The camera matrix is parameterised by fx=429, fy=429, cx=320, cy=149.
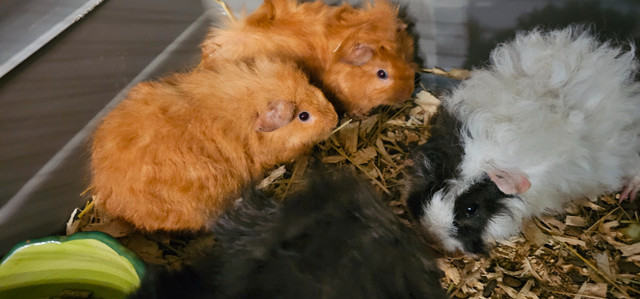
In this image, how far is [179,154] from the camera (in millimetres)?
1619

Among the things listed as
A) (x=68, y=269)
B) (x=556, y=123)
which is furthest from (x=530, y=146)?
(x=68, y=269)

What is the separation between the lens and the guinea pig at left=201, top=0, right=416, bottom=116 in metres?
2.04

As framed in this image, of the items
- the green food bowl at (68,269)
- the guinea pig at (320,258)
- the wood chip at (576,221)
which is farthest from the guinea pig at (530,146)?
the green food bowl at (68,269)

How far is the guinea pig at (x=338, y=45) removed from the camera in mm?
2035

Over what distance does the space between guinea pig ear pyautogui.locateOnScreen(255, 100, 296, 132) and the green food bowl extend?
0.67 m

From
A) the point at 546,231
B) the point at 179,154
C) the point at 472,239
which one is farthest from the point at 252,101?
the point at 546,231

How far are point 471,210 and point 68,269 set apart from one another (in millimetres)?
1483

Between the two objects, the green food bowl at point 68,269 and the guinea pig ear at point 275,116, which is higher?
the guinea pig ear at point 275,116

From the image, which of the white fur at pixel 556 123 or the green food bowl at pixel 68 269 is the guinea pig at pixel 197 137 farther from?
the white fur at pixel 556 123

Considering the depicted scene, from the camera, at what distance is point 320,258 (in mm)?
1098

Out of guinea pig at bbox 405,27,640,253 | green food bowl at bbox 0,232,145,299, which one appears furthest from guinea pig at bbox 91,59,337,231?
guinea pig at bbox 405,27,640,253

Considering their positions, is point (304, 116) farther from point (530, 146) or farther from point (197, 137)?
point (530, 146)

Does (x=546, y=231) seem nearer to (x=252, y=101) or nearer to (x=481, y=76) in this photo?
(x=481, y=76)

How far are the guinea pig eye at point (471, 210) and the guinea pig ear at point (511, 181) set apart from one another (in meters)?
0.13
